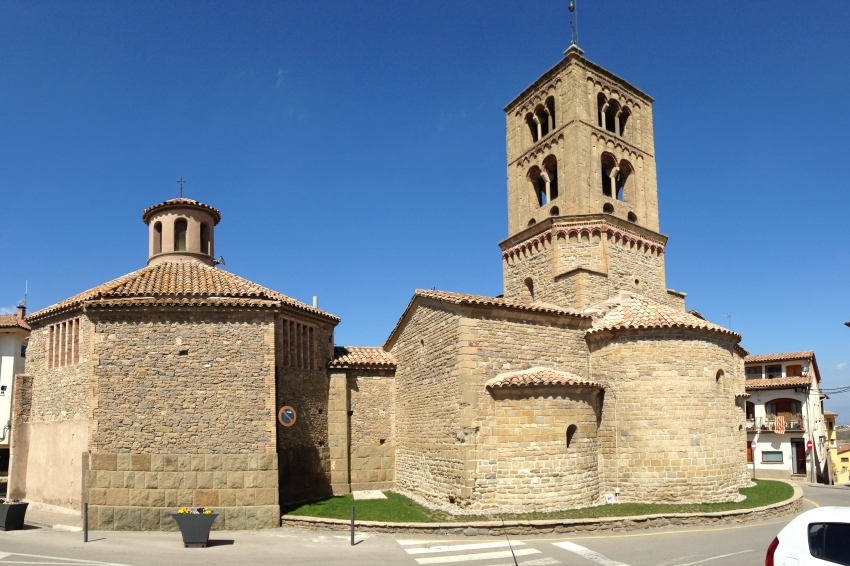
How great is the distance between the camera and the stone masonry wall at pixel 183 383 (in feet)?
51.7

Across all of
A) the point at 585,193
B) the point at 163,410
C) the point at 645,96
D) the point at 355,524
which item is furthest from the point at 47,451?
the point at 645,96

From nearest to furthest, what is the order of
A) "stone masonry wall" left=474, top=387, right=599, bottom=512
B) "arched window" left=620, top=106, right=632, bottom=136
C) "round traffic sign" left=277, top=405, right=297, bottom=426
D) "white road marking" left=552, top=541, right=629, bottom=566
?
1. "white road marking" left=552, top=541, right=629, bottom=566
2. "stone masonry wall" left=474, top=387, right=599, bottom=512
3. "round traffic sign" left=277, top=405, right=297, bottom=426
4. "arched window" left=620, top=106, right=632, bottom=136

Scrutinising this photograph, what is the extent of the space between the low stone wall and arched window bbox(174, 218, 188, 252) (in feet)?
27.1

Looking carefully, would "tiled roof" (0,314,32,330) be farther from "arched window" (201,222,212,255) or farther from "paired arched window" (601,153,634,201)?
"paired arched window" (601,153,634,201)

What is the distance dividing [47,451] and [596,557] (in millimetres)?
15315

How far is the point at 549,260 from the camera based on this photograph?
2269 cm

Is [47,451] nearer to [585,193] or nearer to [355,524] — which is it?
[355,524]

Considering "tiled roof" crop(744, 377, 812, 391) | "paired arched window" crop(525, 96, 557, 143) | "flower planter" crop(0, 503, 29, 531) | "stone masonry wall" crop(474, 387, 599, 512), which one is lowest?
"flower planter" crop(0, 503, 29, 531)

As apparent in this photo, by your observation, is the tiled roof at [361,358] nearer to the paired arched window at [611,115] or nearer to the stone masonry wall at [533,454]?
the stone masonry wall at [533,454]

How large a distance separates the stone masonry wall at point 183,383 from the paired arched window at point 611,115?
15867 mm

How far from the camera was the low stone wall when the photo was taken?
1523 centimetres

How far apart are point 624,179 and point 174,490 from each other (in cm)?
1994

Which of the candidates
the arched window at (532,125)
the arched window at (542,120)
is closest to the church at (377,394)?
the arched window at (542,120)

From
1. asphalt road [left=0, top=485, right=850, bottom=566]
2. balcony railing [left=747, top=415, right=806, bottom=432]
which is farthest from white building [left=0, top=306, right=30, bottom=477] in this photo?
balcony railing [left=747, top=415, right=806, bottom=432]
